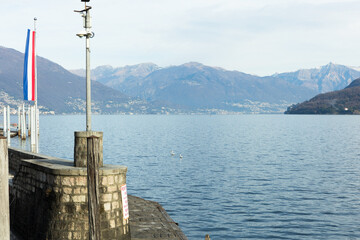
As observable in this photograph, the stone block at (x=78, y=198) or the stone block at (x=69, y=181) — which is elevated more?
the stone block at (x=69, y=181)

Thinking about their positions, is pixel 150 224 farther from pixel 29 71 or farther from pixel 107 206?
pixel 29 71

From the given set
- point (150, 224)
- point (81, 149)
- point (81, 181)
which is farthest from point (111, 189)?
point (150, 224)

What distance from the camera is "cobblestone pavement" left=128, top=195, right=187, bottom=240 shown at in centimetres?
1518

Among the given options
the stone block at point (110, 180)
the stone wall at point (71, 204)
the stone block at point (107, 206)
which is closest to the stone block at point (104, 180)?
the stone wall at point (71, 204)

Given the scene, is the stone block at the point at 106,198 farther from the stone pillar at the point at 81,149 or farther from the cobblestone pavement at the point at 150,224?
the cobblestone pavement at the point at 150,224

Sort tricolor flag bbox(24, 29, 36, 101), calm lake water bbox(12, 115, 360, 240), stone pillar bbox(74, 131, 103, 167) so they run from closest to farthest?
stone pillar bbox(74, 131, 103, 167) → calm lake water bbox(12, 115, 360, 240) → tricolor flag bbox(24, 29, 36, 101)

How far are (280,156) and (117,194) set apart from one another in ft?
167

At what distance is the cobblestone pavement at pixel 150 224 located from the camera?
15.2 metres

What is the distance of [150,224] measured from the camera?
55.2 feet

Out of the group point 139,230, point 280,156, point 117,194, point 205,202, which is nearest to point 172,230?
point 139,230

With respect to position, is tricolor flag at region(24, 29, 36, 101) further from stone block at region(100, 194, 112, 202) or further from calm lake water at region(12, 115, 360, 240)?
stone block at region(100, 194, 112, 202)

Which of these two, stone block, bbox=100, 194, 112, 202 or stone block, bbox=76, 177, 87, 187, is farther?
stone block, bbox=100, 194, 112, 202

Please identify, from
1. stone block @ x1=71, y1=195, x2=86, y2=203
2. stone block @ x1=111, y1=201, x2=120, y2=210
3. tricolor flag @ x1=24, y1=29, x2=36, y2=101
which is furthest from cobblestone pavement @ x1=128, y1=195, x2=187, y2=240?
tricolor flag @ x1=24, y1=29, x2=36, y2=101

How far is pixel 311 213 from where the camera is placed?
2622 centimetres
